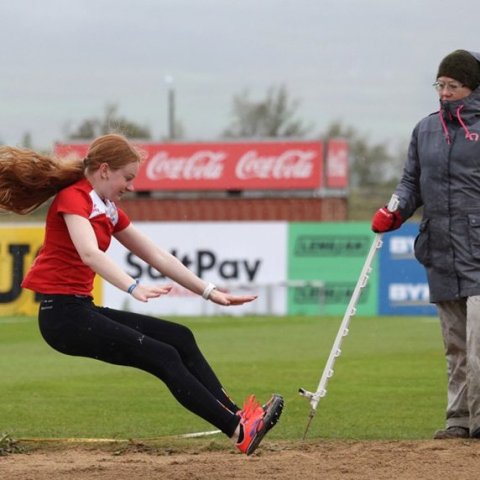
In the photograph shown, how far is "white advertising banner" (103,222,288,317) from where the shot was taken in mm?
28609

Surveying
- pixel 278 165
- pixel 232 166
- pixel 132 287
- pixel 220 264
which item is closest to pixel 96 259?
pixel 132 287

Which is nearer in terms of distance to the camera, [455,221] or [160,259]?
[160,259]

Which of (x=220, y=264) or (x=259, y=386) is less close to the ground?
(x=259, y=386)

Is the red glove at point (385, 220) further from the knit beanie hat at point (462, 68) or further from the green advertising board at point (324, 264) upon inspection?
the green advertising board at point (324, 264)

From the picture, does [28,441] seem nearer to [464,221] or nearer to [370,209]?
[464,221]

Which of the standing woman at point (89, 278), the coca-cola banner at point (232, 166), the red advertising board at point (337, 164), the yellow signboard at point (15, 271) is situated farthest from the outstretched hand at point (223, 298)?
the red advertising board at point (337, 164)

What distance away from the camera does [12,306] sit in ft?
89.8

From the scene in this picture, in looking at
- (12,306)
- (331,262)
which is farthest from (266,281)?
(12,306)

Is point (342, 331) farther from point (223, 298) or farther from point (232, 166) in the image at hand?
point (232, 166)

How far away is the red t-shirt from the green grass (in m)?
2.80

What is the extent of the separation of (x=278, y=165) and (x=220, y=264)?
13.5 meters

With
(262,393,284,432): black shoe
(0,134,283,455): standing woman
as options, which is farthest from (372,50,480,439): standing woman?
(0,134,283,455): standing woman

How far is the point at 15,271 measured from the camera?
89.9ft

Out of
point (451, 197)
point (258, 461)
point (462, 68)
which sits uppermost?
point (462, 68)
